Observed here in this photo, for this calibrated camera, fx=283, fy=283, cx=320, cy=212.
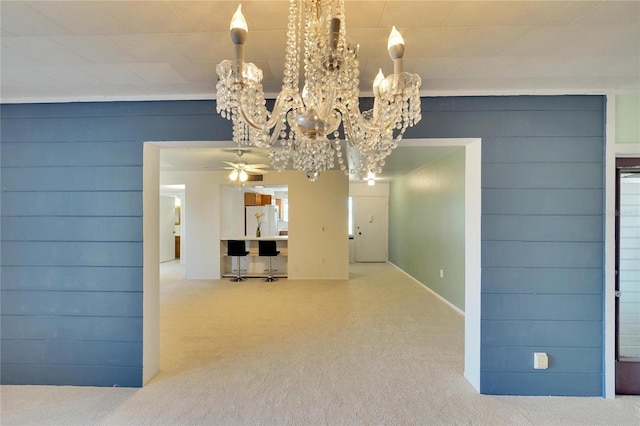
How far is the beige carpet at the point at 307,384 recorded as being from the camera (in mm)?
1986

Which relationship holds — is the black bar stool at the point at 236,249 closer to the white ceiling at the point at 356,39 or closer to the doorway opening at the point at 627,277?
the white ceiling at the point at 356,39

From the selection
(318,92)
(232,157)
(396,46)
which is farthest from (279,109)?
(232,157)

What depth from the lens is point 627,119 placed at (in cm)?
219

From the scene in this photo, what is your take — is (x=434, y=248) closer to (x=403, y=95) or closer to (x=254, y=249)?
(x=254, y=249)

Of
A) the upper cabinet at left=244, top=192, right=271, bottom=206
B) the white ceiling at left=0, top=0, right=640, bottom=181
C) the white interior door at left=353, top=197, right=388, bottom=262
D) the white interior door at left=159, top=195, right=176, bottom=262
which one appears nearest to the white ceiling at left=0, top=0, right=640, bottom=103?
the white ceiling at left=0, top=0, right=640, bottom=181

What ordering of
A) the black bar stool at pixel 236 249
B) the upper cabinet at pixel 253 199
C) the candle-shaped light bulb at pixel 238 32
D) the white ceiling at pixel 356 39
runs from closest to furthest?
the candle-shaped light bulb at pixel 238 32 < the white ceiling at pixel 356 39 < the black bar stool at pixel 236 249 < the upper cabinet at pixel 253 199

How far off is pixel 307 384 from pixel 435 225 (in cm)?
361

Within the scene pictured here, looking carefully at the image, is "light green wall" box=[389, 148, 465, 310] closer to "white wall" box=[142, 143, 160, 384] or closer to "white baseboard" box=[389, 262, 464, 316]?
"white baseboard" box=[389, 262, 464, 316]

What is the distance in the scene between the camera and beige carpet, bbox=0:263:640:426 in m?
1.99

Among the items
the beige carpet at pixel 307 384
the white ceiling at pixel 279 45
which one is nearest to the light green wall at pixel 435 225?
the beige carpet at pixel 307 384

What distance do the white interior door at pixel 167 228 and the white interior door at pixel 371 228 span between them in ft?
19.2

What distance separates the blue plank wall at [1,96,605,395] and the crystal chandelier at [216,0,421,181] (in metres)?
1.14

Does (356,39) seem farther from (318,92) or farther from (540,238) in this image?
(540,238)

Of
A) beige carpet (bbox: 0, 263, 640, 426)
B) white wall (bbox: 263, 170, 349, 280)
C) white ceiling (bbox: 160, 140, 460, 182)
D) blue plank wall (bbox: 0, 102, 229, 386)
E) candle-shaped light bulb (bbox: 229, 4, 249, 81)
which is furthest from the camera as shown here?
white wall (bbox: 263, 170, 349, 280)
